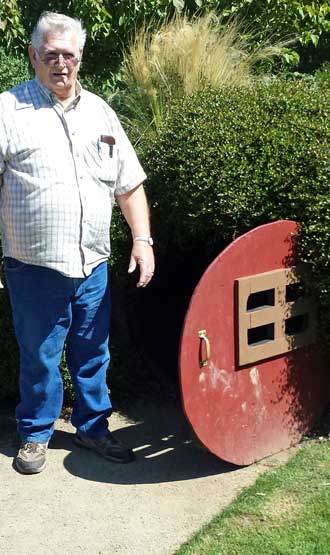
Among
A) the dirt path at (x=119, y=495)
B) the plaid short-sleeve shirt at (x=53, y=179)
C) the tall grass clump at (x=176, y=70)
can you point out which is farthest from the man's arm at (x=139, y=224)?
the tall grass clump at (x=176, y=70)

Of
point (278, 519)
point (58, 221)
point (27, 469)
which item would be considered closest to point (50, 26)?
point (58, 221)

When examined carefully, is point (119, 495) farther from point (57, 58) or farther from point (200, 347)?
point (57, 58)

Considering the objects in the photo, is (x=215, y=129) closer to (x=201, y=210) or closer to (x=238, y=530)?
(x=201, y=210)

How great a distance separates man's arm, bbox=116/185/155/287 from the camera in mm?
3836

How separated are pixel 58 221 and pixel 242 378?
1095 mm

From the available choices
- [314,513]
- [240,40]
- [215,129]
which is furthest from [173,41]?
[314,513]

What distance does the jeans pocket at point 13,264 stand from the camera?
372 centimetres

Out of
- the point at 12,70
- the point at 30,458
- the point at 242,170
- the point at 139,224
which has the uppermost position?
the point at 12,70

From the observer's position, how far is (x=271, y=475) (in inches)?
148

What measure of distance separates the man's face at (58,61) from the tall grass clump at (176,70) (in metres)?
1.55

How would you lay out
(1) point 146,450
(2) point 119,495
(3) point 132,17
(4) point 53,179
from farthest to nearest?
(3) point 132,17
(1) point 146,450
(2) point 119,495
(4) point 53,179

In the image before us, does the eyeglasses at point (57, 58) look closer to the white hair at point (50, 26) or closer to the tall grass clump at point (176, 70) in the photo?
the white hair at point (50, 26)

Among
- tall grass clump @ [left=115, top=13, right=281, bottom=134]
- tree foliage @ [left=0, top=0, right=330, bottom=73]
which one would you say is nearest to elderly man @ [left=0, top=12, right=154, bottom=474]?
tall grass clump @ [left=115, top=13, right=281, bottom=134]

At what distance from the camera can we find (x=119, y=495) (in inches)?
146
